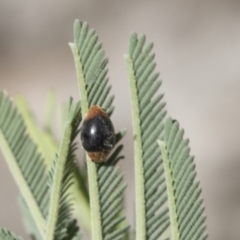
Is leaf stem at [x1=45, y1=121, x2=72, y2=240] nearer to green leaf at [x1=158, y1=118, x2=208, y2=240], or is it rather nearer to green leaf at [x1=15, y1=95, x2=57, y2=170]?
green leaf at [x1=158, y1=118, x2=208, y2=240]

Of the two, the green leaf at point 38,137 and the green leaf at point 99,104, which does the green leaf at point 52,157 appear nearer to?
the green leaf at point 38,137

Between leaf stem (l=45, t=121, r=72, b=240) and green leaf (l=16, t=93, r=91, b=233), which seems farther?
green leaf (l=16, t=93, r=91, b=233)

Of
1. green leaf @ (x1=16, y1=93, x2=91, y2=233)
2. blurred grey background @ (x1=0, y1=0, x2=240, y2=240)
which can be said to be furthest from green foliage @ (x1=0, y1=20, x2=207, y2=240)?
blurred grey background @ (x1=0, y1=0, x2=240, y2=240)

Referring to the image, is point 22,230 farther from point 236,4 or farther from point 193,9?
point 236,4

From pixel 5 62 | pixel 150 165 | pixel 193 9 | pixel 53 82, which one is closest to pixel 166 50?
pixel 193 9

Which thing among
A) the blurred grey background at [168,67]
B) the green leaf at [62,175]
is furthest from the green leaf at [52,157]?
the blurred grey background at [168,67]

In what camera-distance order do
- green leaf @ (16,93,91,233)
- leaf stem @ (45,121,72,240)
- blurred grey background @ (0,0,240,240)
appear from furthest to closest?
blurred grey background @ (0,0,240,240), green leaf @ (16,93,91,233), leaf stem @ (45,121,72,240)
